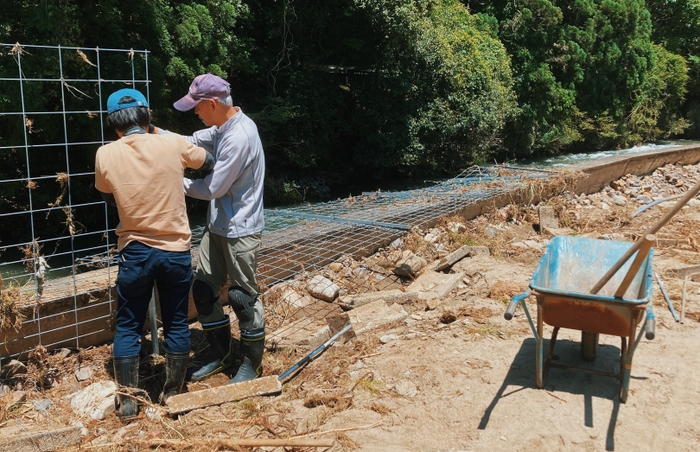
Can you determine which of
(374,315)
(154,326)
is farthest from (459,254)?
(154,326)

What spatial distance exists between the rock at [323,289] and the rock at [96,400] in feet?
7.38

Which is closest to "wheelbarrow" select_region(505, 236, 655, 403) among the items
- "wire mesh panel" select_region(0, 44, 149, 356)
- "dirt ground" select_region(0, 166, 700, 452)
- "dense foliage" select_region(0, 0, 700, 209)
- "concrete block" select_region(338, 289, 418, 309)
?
"dirt ground" select_region(0, 166, 700, 452)

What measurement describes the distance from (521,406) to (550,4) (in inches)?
612

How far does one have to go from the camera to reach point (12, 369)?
150 inches

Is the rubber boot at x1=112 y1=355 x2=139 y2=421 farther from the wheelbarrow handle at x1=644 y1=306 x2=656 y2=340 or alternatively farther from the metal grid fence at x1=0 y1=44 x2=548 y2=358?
the wheelbarrow handle at x1=644 y1=306 x2=656 y2=340

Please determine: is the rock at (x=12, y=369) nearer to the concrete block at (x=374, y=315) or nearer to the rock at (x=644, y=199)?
the concrete block at (x=374, y=315)

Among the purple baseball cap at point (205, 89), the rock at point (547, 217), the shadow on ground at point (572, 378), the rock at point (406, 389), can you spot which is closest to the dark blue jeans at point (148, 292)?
the purple baseball cap at point (205, 89)

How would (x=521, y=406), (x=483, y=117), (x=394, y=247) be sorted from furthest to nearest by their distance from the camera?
(x=483, y=117) → (x=394, y=247) → (x=521, y=406)

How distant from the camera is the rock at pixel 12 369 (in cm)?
378

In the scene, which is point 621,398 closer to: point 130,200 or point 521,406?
point 521,406

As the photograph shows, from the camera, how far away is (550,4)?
55.0 ft

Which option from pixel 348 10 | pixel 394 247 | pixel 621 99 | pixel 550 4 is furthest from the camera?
Result: pixel 621 99

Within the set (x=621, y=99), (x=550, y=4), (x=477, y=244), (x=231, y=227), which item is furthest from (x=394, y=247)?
(x=621, y=99)

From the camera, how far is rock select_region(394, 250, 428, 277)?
6276mm
